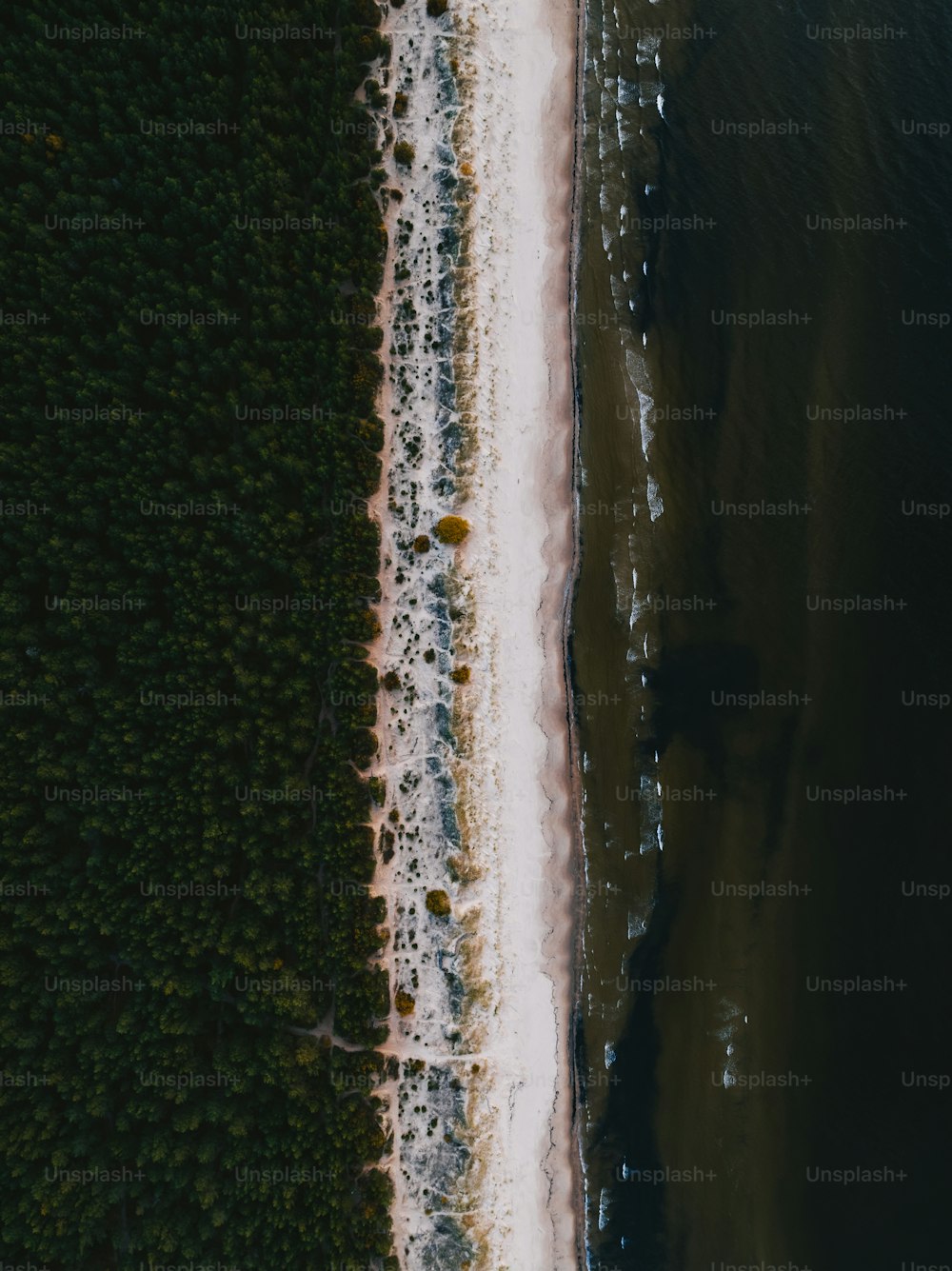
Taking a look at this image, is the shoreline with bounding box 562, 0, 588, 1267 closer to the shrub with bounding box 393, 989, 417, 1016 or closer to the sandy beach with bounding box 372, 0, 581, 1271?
the sandy beach with bounding box 372, 0, 581, 1271

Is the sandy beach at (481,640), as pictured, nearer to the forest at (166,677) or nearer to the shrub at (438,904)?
the shrub at (438,904)

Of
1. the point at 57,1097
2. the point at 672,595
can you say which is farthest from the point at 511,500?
the point at 57,1097

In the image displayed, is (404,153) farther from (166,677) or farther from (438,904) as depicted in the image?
(438,904)

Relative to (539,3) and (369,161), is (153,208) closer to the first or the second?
(369,161)

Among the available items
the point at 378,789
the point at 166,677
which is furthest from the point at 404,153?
the point at 378,789

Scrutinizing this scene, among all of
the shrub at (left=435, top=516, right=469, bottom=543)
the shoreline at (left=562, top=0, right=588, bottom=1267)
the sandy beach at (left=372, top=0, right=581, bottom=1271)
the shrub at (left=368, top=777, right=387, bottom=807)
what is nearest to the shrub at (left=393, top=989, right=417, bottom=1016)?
the sandy beach at (left=372, top=0, right=581, bottom=1271)

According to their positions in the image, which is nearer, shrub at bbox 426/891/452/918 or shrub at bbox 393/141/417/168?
A: shrub at bbox 426/891/452/918

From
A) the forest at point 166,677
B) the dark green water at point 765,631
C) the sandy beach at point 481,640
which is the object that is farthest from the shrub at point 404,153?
the dark green water at point 765,631
